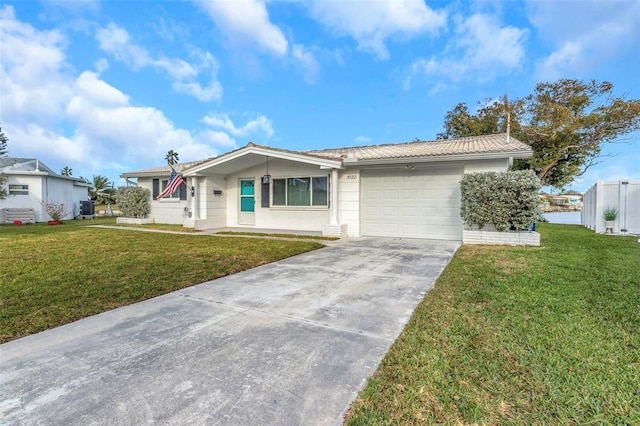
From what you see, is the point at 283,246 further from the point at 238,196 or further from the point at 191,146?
the point at 191,146

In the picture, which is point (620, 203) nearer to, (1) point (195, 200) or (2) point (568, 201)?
(1) point (195, 200)

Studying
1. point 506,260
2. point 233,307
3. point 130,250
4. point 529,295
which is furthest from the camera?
point 130,250

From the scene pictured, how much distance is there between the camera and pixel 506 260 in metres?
6.41

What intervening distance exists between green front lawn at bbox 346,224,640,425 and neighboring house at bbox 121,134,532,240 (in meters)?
5.29

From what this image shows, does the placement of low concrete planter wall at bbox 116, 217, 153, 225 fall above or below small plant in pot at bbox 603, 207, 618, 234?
below

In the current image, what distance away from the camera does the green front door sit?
1359 centimetres

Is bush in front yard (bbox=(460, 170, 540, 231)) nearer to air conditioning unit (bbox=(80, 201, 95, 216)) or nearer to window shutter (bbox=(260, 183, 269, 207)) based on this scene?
window shutter (bbox=(260, 183, 269, 207))

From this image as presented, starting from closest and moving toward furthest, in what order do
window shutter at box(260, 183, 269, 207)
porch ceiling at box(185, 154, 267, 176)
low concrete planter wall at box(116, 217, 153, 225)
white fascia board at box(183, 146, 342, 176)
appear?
1. white fascia board at box(183, 146, 342, 176)
2. porch ceiling at box(185, 154, 267, 176)
3. window shutter at box(260, 183, 269, 207)
4. low concrete planter wall at box(116, 217, 153, 225)

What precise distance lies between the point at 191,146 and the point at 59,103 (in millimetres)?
8912

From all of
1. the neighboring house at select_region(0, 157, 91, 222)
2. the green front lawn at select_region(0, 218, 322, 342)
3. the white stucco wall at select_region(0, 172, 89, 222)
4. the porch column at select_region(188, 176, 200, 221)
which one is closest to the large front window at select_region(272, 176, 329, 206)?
the green front lawn at select_region(0, 218, 322, 342)

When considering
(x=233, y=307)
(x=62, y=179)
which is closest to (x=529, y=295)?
(x=233, y=307)

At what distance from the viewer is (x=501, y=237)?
28.0ft

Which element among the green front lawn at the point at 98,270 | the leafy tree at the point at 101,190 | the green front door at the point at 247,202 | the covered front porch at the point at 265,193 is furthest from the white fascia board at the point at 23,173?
the green front door at the point at 247,202

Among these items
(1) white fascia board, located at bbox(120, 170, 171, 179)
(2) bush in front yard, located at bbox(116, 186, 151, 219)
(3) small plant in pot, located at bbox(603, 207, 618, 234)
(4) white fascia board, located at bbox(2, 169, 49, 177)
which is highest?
(4) white fascia board, located at bbox(2, 169, 49, 177)
